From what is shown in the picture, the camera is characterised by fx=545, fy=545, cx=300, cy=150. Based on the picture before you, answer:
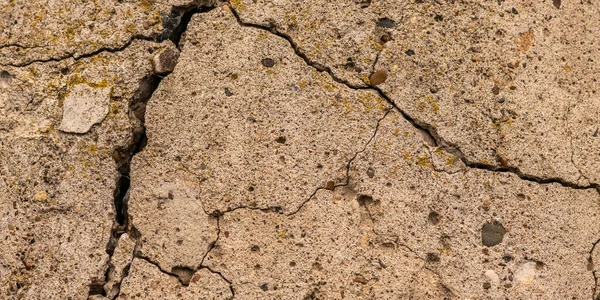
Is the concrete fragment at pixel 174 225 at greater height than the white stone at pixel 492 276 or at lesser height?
greater

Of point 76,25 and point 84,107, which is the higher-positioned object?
point 76,25

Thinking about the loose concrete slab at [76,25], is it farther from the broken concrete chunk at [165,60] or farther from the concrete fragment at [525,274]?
the concrete fragment at [525,274]

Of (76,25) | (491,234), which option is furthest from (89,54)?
(491,234)

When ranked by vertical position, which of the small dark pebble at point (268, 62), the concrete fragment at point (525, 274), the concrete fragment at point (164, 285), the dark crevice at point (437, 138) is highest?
the small dark pebble at point (268, 62)

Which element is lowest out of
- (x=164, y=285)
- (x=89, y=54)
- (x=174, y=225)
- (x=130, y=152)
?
(x=164, y=285)

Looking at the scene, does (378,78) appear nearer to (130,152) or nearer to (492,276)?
(492,276)

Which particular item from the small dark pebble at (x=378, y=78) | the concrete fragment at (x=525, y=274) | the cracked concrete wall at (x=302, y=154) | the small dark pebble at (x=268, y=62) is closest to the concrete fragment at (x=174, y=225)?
the cracked concrete wall at (x=302, y=154)

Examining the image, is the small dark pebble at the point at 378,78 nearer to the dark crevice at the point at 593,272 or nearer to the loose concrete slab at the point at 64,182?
the loose concrete slab at the point at 64,182

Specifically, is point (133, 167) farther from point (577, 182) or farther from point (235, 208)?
point (577, 182)
